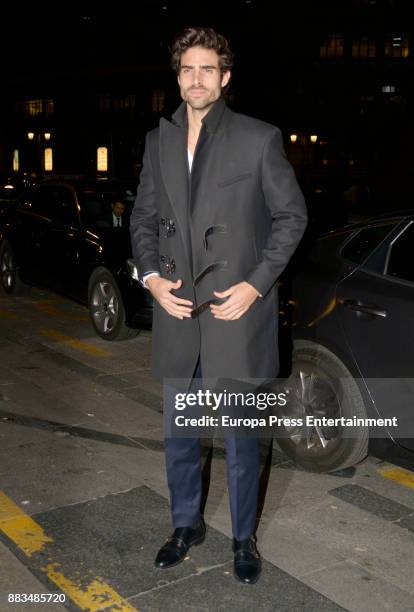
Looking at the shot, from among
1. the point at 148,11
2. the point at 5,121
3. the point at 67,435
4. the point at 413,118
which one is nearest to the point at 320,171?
the point at 413,118

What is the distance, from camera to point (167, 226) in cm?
302

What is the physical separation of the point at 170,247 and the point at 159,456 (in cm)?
203

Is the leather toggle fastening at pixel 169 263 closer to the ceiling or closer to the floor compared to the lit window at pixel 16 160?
closer to the ceiling

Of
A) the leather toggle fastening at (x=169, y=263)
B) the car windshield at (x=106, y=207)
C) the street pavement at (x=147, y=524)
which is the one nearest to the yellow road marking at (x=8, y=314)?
the car windshield at (x=106, y=207)

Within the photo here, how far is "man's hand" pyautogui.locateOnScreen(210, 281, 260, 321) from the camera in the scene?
2.86 m

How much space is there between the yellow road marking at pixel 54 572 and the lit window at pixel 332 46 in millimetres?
63115

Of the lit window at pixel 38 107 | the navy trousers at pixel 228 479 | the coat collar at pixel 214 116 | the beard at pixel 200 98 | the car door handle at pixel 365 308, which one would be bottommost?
the navy trousers at pixel 228 479

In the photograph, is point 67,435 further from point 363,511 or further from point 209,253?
point 209,253

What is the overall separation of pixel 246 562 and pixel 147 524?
2.34 ft

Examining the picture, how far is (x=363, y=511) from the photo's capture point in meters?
3.95

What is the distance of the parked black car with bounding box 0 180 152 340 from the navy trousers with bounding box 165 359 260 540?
3.94 m

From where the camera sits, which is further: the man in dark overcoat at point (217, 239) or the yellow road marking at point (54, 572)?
the yellow road marking at point (54, 572)

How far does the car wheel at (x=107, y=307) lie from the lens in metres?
7.58

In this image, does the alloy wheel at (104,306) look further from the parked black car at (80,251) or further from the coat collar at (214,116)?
the coat collar at (214,116)
